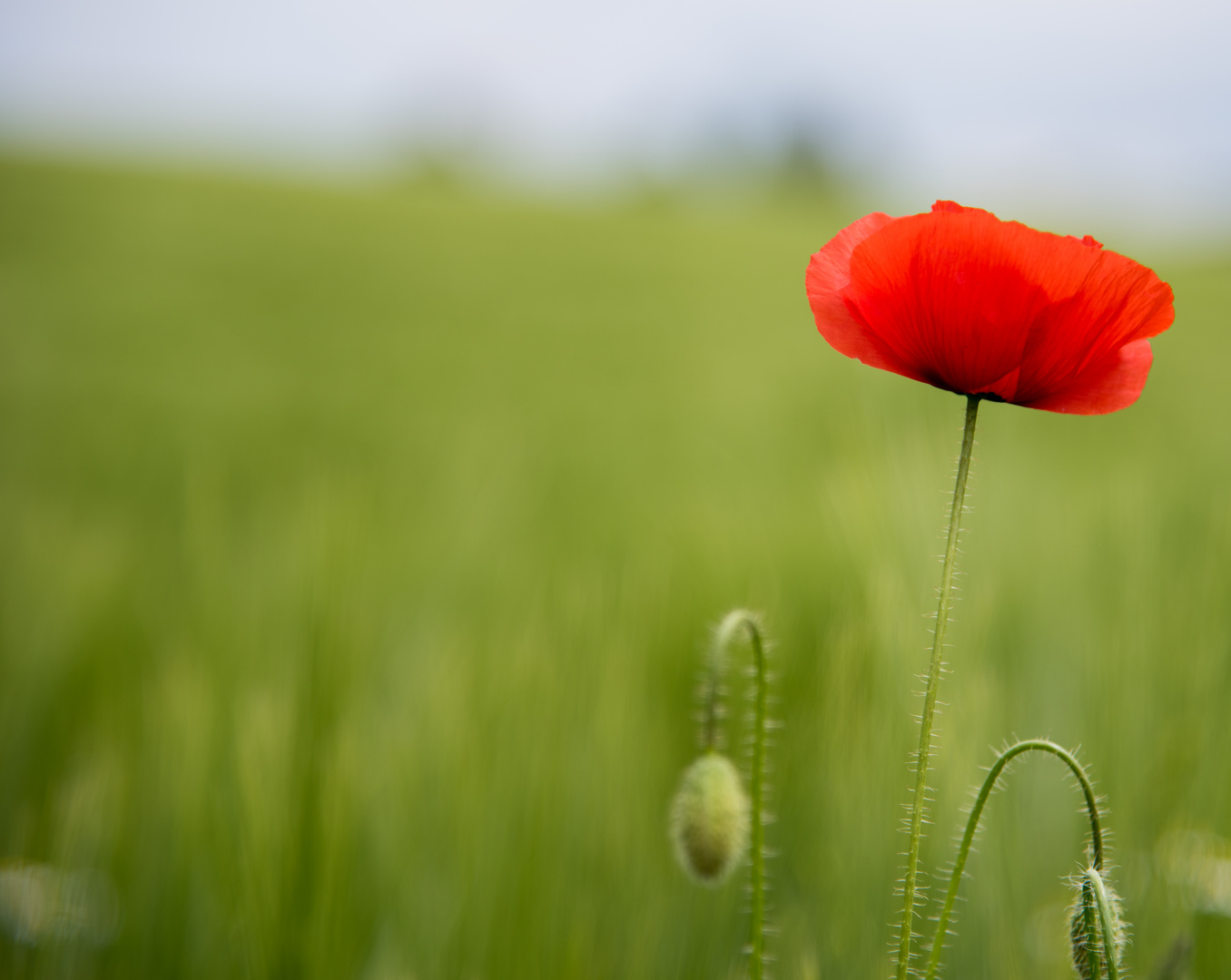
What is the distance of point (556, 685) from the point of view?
0.75m

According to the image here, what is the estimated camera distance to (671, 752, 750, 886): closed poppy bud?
41 cm

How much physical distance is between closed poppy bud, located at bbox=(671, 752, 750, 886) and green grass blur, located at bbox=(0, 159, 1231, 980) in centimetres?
7

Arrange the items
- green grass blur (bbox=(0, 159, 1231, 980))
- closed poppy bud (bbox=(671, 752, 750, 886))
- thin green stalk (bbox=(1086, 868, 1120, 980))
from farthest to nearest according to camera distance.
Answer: green grass blur (bbox=(0, 159, 1231, 980)) < closed poppy bud (bbox=(671, 752, 750, 886)) < thin green stalk (bbox=(1086, 868, 1120, 980))

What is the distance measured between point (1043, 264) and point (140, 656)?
4.17 feet

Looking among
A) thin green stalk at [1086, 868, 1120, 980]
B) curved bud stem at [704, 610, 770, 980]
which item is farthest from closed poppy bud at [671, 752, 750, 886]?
thin green stalk at [1086, 868, 1120, 980]

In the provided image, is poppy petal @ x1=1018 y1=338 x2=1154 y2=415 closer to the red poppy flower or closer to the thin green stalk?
the red poppy flower

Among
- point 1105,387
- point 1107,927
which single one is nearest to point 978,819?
point 1107,927

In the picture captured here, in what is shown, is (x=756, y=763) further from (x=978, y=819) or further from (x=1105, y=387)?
(x=1105, y=387)

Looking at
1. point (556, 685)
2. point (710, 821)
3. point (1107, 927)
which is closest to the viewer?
point (1107, 927)

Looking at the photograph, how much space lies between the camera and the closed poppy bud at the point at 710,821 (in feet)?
1.36

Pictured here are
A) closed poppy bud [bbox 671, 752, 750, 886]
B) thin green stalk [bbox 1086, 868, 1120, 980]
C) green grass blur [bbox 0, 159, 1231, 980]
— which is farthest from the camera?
green grass blur [bbox 0, 159, 1231, 980]

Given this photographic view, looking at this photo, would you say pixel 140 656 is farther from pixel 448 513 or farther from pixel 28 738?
pixel 448 513

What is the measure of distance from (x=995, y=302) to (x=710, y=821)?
0.25 metres

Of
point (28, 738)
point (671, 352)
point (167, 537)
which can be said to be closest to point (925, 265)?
point (28, 738)
